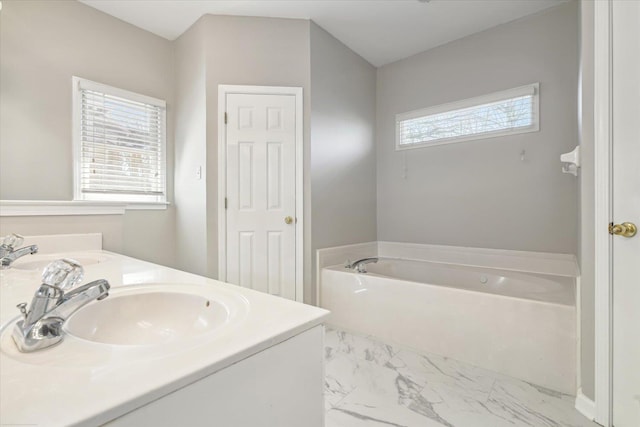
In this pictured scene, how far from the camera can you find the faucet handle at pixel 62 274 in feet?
2.02

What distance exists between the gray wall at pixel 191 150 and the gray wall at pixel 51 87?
0.31m

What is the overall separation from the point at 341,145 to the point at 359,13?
1079 millimetres

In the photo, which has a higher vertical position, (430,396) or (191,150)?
(191,150)

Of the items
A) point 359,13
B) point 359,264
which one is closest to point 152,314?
point 359,264

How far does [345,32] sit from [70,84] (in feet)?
7.25

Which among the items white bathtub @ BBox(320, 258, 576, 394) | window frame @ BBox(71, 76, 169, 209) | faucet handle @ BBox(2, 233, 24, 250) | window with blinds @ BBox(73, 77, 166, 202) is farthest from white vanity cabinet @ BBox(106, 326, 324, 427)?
window with blinds @ BBox(73, 77, 166, 202)

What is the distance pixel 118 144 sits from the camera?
98.1 inches

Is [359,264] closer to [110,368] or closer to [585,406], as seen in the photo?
[585,406]

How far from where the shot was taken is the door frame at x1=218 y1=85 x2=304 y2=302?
8.27 ft

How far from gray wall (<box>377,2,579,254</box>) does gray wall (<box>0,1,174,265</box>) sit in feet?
7.95

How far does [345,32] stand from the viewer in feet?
9.12
